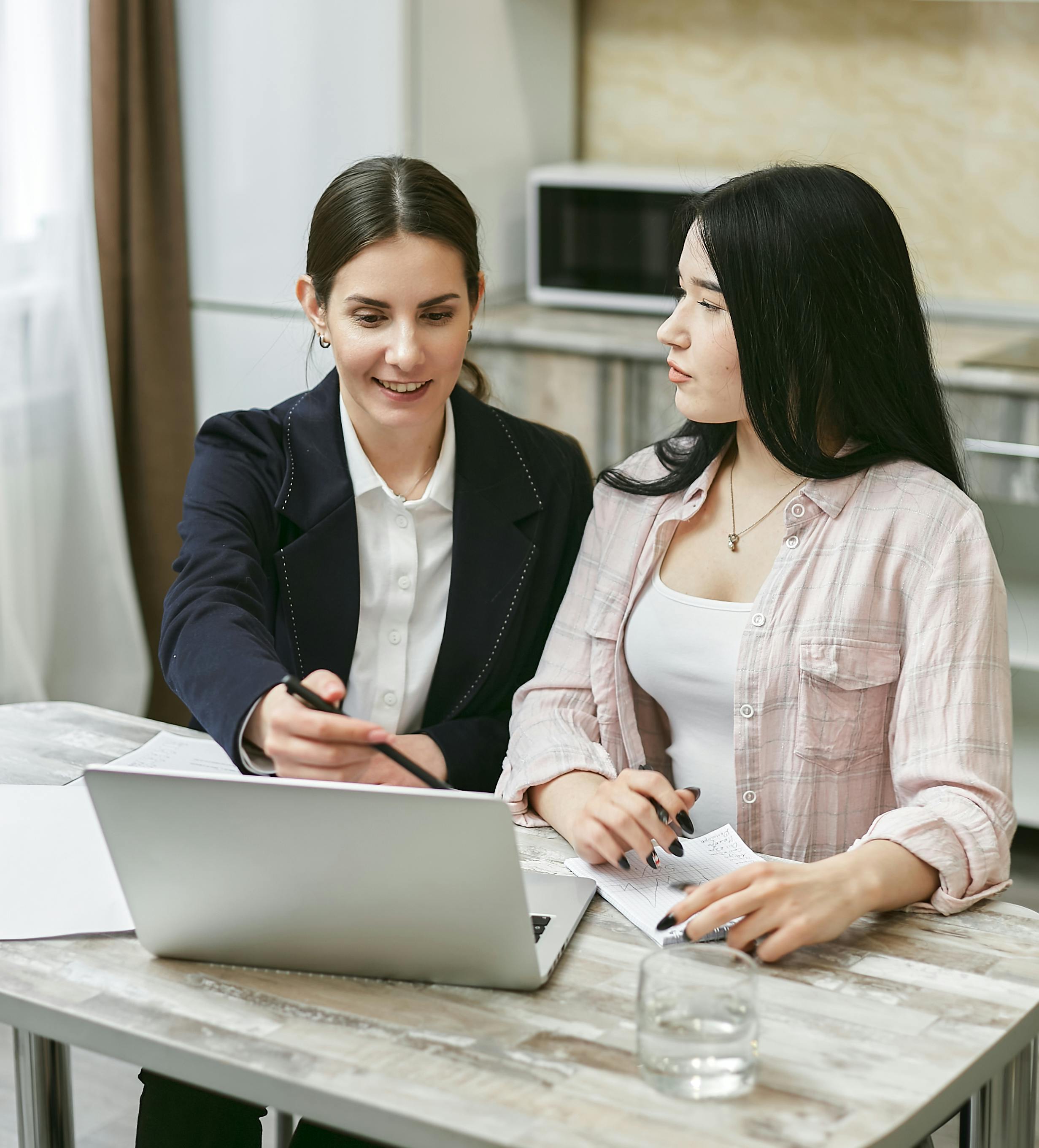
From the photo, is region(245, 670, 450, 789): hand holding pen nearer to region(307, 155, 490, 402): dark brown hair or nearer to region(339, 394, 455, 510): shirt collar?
region(339, 394, 455, 510): shirt collar

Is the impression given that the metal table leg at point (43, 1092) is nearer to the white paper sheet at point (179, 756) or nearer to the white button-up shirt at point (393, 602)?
the white paper sheet at point (179, 756)

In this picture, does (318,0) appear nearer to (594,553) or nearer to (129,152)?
(129,152)

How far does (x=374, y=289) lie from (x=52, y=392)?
1750mm

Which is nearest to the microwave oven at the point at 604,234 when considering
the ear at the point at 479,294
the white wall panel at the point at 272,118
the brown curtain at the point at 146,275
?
the white wall panel at the point at 272,118

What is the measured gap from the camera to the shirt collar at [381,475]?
1555mm

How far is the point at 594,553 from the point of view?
1537 millimetres

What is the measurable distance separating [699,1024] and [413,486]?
32.0 inches

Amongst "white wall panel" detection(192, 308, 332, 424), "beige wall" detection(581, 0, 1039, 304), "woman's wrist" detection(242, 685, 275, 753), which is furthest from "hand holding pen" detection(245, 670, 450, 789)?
"beige wall" detection(581, 0, 1039, 304)

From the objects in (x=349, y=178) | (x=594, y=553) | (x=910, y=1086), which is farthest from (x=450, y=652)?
(x=910, y=1086)

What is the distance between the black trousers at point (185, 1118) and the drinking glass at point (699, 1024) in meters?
0.55

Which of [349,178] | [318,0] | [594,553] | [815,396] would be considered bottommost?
[594,553]

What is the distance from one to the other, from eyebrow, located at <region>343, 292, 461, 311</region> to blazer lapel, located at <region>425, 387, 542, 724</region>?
204mm

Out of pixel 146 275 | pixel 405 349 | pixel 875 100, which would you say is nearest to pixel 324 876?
pixel 405 349

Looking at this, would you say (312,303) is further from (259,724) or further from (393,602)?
(259,724)
